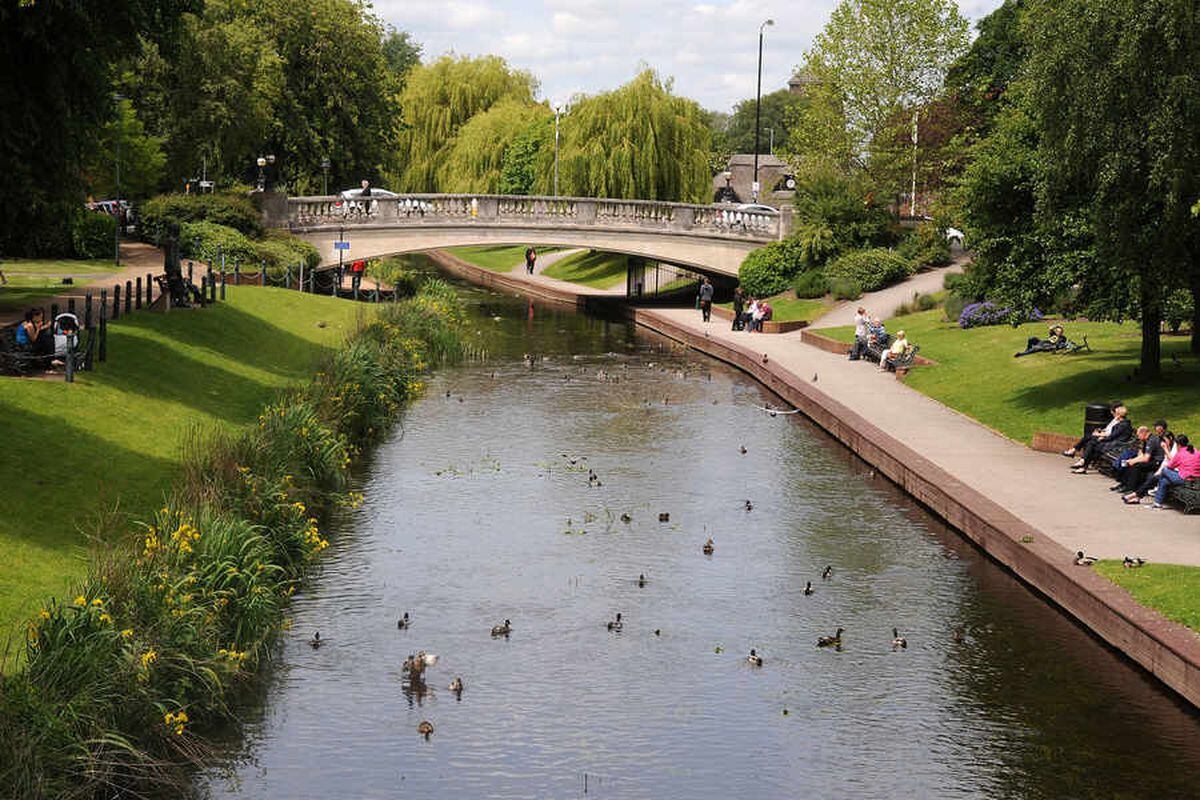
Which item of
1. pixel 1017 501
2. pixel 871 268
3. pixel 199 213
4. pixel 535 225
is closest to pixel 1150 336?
pixel 1017 501

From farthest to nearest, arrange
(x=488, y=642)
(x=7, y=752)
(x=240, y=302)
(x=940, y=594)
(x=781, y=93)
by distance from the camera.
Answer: (x=781, y=93), (x=240, y=302), (x=940, y=594), (x=488, y=642), (x=7, y=752)

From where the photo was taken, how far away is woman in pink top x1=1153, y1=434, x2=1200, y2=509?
78.2 ft

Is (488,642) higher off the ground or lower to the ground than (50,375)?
lower

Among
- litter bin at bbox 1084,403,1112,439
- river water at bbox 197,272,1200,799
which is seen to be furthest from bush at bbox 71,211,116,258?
litter bin at bbox 1084,403,1112,439

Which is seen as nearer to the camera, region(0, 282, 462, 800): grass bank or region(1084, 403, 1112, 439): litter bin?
region(0, 282, 462, 800): grass bank

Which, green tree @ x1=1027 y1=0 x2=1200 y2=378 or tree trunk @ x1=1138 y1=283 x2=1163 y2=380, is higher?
green tree @ x1=1027 y1=0 x2=1200 y2=378

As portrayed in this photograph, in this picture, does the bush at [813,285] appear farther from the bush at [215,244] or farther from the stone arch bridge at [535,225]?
the bush at [215,244]

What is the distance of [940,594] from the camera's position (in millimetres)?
21391

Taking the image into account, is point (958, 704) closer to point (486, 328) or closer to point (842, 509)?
point (842, 509)

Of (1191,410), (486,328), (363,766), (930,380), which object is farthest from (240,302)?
(363,766)

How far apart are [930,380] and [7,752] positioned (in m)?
30.3

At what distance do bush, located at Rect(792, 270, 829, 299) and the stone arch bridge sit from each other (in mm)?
4038

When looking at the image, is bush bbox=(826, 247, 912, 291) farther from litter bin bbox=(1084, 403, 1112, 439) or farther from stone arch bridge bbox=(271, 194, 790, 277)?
litter bin bbox=(1084, 403, 1112, 439)

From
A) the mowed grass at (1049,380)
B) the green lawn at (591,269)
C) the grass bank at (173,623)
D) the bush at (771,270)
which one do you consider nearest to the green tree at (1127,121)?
the mowed grass at (1049,380)
